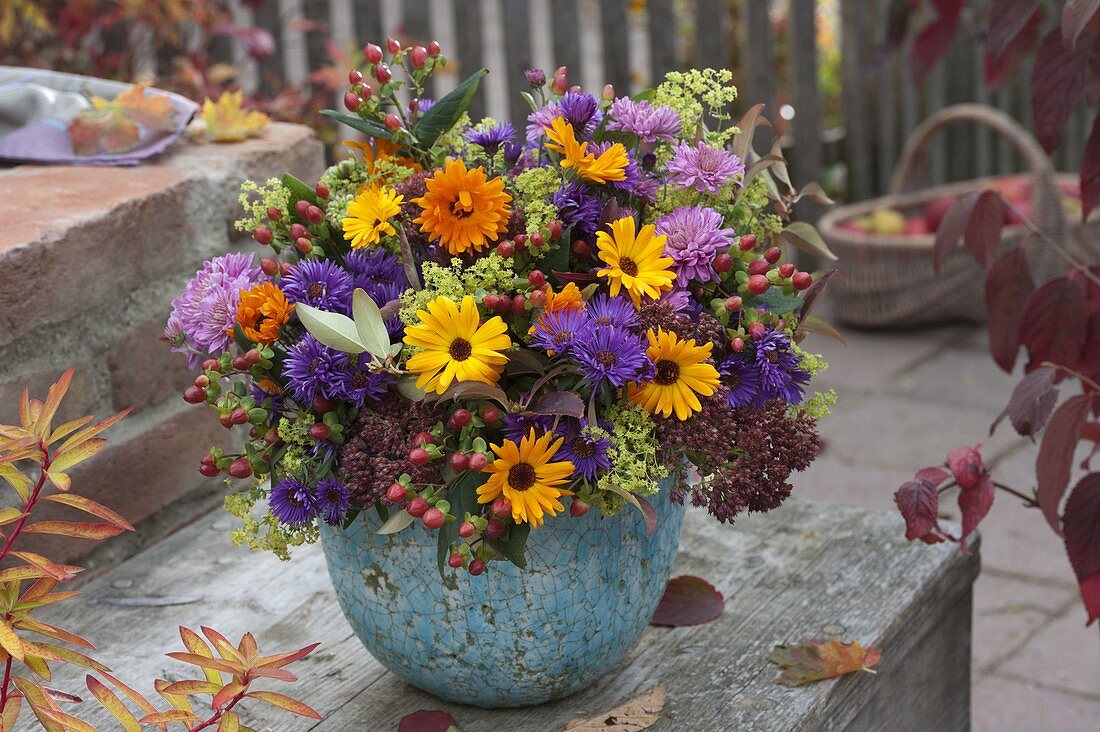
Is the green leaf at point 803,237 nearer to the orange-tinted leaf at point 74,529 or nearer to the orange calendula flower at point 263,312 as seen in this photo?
the orange calendula flower at point 263,312

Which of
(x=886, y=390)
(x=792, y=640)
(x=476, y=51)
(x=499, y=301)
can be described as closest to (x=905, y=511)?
(x=792, y=640)

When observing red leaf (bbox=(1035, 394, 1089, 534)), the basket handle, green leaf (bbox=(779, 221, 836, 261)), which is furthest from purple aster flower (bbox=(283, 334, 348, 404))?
the basket handle

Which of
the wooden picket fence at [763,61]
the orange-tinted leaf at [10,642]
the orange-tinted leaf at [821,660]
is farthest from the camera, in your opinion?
the wooden picket fence at [763,61]

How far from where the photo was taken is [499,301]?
0.91 m

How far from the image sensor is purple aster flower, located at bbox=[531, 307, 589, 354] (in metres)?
0.90

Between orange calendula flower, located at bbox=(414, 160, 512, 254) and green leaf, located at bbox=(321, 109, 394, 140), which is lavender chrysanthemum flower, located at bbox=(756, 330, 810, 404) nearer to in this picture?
orange calendula flower, located at bbox=(414, 160, 512, 254)

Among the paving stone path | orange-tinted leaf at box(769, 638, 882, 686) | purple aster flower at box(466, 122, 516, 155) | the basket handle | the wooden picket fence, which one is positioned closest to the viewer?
purple aster flower at box(466, 122, 516, 155)

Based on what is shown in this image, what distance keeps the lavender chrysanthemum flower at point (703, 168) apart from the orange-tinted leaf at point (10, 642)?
1.98 ft

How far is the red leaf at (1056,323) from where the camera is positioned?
140cm

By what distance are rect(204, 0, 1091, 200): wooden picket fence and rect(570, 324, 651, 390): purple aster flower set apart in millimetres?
2331

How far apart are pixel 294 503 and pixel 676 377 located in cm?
31

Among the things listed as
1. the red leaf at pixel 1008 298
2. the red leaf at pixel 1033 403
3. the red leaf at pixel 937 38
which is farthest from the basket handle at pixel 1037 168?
the red leaf at pixel 1033 403

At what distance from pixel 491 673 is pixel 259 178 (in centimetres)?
85

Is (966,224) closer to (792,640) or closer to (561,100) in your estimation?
(792,640)
